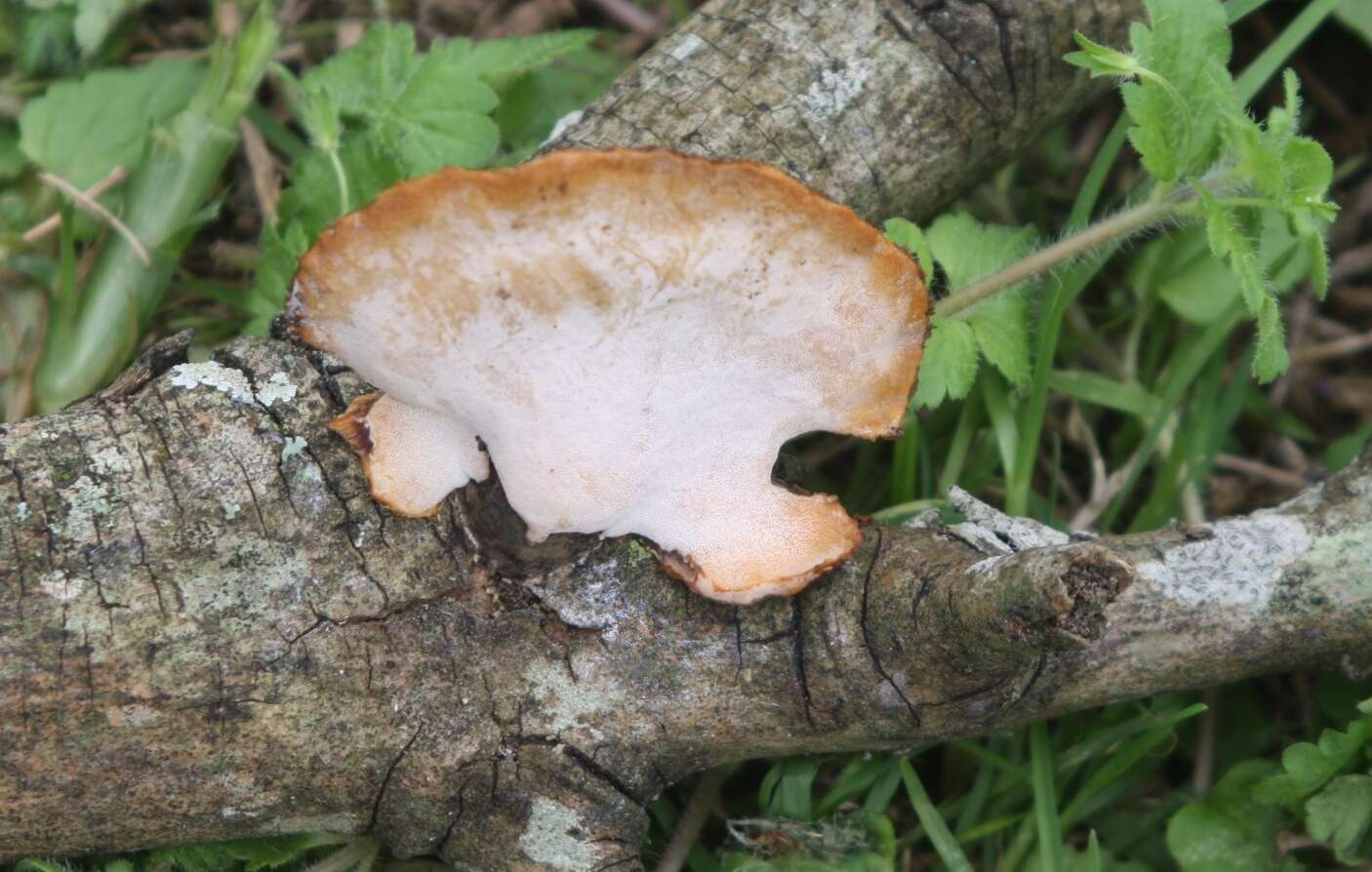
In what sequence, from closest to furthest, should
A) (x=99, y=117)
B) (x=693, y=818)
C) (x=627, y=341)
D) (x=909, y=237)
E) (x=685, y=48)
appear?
(x=627, y=341) < (x=909, y=237) < (x=685, y=48) < (x=693, y=818) < (x=99, y=117)

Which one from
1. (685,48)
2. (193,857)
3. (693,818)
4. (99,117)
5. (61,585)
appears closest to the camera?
(61,585)

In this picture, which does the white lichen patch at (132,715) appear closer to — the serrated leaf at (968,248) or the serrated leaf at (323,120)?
the serrated leaf at (323,120)

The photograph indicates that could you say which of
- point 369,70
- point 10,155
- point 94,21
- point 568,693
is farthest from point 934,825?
point 94,21

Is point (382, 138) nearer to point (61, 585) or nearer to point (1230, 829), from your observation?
point (61, 585)

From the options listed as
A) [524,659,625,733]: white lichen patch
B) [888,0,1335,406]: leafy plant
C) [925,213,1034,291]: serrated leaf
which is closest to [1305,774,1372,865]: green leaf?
[888,0,1335,406]: leafy plant

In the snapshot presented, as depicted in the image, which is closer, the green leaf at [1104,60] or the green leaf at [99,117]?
the green leaf at [1104,60]

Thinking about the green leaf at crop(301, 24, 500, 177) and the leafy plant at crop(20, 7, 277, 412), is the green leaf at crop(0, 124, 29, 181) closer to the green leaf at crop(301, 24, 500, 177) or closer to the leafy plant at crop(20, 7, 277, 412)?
the leafy plant at crop(20, 7, 277, 412)

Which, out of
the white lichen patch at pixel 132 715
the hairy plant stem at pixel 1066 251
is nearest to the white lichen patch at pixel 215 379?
the white lichen patch at pixel 132 715
